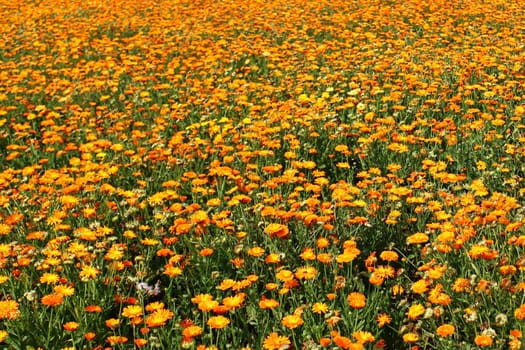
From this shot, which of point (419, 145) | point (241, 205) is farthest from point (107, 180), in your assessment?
point (419, 145)

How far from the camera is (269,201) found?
137 inches

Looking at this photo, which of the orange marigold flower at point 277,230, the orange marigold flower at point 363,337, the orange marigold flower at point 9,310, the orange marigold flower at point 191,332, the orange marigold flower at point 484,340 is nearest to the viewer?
the orange marigold flower at point 484,340

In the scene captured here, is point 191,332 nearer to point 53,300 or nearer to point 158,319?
point 158,319

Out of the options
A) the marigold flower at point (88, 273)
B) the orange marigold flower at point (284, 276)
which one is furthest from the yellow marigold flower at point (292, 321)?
the marigold flower at point (88, 273)

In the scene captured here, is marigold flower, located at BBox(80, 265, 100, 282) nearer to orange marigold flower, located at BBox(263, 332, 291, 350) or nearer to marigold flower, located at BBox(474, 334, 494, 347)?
orange marigold flower, located at BBox(263, 332, 291, 350)

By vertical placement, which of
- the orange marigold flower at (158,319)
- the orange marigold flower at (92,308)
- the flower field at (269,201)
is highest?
the orange marigold flower at (158,319)

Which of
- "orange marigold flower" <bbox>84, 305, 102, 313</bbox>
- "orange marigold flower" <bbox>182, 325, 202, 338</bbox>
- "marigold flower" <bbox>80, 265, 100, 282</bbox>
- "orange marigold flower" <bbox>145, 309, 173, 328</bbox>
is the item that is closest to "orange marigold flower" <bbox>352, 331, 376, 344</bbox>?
"orange marigold flower" <bbox>182, 325, 202, 338</bbox>

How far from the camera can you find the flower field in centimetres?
266

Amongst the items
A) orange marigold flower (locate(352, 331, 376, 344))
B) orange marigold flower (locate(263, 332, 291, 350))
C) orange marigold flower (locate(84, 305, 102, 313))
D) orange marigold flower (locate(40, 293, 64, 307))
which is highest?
orange marigold flower (locate(40, 293, 64, 307))

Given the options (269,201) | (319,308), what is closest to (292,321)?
(319,308)

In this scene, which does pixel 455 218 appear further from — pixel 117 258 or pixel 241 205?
pixel 117 258

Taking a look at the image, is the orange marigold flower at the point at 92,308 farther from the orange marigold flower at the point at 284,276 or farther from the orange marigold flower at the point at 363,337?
the orange marigold flower at the point at 363,337

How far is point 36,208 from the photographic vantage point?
12.6 ft

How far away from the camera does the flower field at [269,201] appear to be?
2.66m
